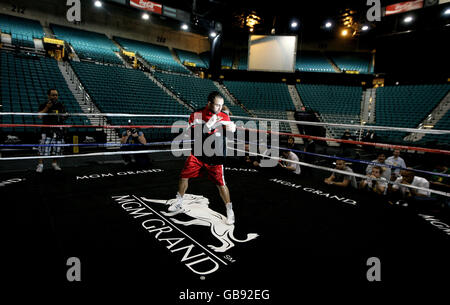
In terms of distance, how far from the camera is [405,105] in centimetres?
1212

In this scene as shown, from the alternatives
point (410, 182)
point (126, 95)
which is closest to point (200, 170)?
point (410, 182)

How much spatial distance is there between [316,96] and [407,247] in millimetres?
14251

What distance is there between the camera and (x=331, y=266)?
5.39ft

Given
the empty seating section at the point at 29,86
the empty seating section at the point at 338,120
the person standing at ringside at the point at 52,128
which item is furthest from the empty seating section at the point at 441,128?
the empty seating section at the point at 29,86

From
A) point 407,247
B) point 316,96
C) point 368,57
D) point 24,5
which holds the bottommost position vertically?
point 407,247

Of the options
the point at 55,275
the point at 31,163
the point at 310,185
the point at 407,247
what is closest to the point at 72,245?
the point at 55,275

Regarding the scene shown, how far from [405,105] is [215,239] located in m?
13.9

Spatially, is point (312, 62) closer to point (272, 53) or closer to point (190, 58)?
point (272, 53)

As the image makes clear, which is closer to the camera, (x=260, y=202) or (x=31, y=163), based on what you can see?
(x=260, y=202)

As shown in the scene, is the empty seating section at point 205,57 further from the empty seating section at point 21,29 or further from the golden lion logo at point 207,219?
the golden lion logo at point 207,219

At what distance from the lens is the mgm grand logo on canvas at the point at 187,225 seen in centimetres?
167

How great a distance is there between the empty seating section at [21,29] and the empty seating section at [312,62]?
51.6 ft
